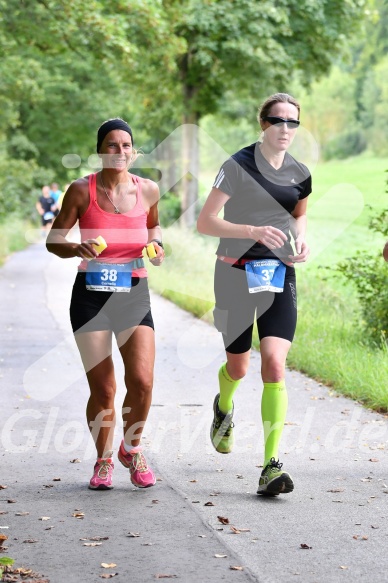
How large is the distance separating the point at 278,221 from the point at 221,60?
79.5ft

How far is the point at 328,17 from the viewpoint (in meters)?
30.1

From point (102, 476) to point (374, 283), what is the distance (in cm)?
557

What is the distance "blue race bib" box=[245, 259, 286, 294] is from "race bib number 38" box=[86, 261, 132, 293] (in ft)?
2.22

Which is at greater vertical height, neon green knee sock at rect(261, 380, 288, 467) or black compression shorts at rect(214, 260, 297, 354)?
black compression shorts at rect(214, 260, 297, 354)

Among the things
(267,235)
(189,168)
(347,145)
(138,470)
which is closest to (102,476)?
(138,470)

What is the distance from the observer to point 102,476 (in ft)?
20.5

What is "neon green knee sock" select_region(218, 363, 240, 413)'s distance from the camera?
698cm

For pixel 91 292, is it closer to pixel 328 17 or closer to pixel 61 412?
pixel 61 412

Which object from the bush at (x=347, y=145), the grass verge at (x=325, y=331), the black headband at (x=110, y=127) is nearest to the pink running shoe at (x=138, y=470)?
the black headband at (x=110, y=127)

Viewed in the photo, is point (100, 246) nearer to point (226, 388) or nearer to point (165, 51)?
point (226, 388)

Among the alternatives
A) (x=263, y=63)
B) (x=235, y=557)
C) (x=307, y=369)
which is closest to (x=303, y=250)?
(x=235, y=557)

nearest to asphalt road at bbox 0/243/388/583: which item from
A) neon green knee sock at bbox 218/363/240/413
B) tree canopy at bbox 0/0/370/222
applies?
neon green knee sock at bbox 218/363/240/413

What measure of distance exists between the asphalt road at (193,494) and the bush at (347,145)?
67495 mm

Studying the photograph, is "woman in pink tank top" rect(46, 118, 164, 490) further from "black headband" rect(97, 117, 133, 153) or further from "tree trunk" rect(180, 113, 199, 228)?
"tree trunk" rect(180, 113, 199, 228)
